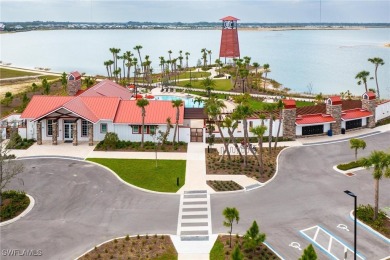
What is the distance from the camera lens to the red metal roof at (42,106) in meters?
45.0

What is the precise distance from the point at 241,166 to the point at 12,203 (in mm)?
19452

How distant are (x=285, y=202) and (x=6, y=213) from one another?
768 inches

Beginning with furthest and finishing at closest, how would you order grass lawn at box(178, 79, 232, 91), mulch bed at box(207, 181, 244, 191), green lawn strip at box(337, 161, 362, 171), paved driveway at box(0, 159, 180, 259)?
1. grass lawn at box(178, 79, 232, 91)
2. green lawn strip at box(337, 161, 362, 171)
3. mulch bed at box(207, 181, 244, 191)
4. paved driveway at box(0, 159, 180, 259)

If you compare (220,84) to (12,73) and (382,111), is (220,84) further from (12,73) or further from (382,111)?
(12,73)

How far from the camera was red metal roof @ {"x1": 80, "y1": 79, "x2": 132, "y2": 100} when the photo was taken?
2122 inches

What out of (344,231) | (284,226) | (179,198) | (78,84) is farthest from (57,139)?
(344,231)

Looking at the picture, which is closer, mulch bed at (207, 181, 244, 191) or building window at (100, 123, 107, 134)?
mulch bed at (207, 181, 244, 191)

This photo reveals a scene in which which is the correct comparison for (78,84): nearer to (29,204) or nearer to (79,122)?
(79,122)

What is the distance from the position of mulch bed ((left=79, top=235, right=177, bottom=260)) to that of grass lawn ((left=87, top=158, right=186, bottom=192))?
313 inches

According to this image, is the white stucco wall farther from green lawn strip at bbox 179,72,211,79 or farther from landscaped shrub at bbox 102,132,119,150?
green lawn strip at bbox 179,72,211,79

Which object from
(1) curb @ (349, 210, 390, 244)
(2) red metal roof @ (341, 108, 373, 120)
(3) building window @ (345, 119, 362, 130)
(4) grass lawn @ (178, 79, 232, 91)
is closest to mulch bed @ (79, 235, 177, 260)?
(1) curb @ (349, 210, 390, 244)

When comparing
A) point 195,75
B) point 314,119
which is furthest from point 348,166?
point 195,75

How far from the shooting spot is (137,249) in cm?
2431

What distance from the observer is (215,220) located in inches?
1101
